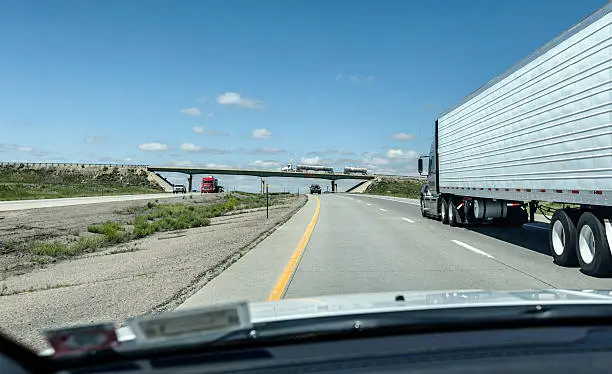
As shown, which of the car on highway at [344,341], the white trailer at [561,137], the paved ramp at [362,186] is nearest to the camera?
the car on highway at [344,341]

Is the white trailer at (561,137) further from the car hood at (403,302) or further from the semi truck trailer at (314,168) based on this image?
the semi truck trailer at (314,168)

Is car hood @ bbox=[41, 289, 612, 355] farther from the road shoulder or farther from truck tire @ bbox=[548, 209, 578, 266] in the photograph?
truck tire @ bbox=[548, 209, 578, 266]

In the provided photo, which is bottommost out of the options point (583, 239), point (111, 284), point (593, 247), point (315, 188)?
point (111, 284)

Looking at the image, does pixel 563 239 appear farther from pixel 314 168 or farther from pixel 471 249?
pixel 314 168

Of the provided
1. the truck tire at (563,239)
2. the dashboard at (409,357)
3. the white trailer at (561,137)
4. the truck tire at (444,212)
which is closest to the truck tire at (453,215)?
the truck tire at (444,212)

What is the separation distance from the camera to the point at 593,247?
9.88 m

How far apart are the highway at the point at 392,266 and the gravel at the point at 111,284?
0.49 metres

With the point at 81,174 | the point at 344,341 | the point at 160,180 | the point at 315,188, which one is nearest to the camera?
the point at 344,341

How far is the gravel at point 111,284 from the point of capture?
282 inches

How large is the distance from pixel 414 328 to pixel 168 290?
653cm

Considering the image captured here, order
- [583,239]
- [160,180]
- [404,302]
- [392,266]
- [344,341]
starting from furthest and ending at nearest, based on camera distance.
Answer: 1. [160,180]
2. [392,266]
3. [583,239]
4. [404,302]
5. [344,341]

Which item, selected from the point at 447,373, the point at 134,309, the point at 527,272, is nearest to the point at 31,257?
the point at 134,309

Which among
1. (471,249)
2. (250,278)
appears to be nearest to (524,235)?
(471,249)

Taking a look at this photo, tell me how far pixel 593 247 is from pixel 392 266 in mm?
3572
